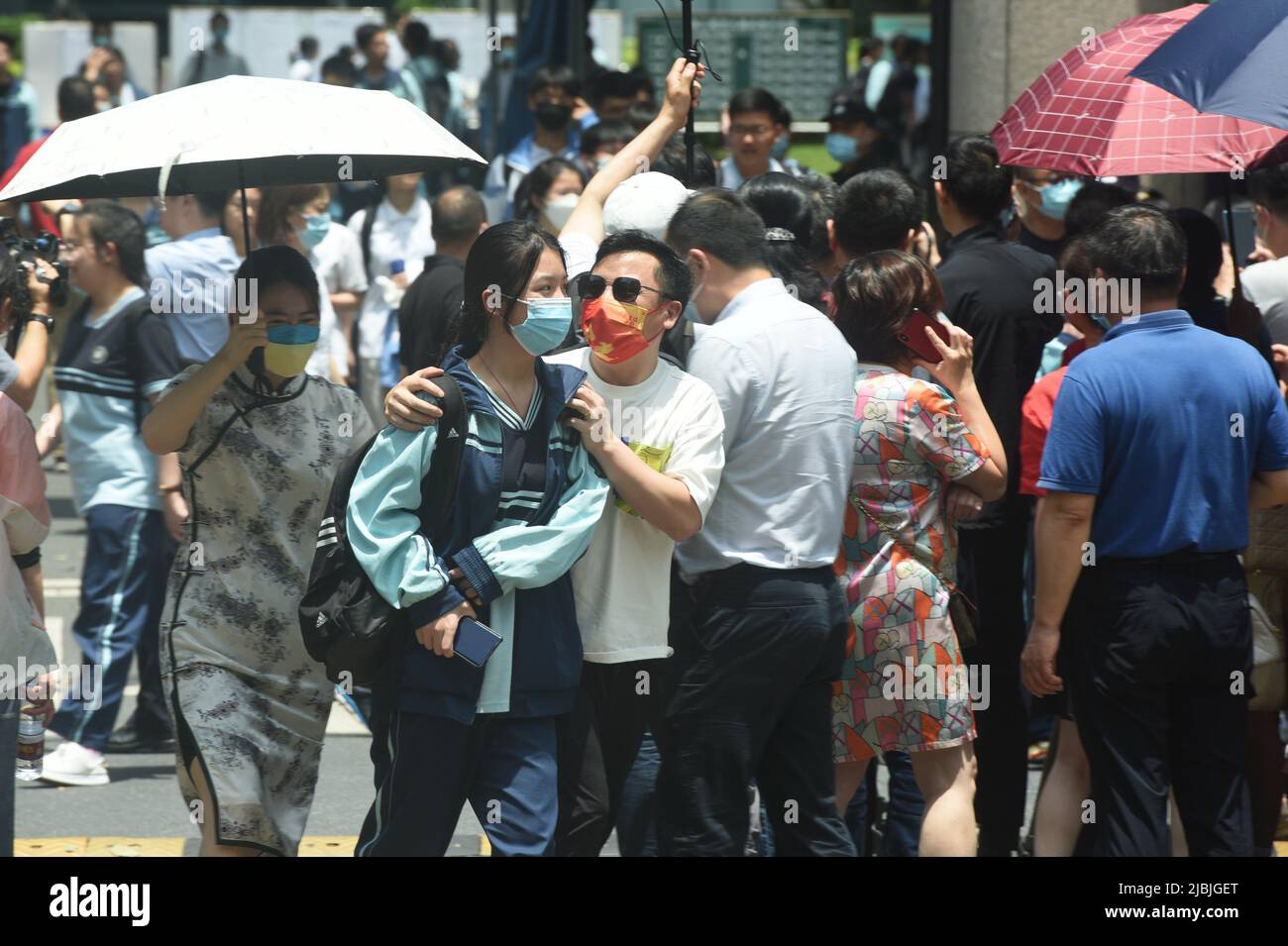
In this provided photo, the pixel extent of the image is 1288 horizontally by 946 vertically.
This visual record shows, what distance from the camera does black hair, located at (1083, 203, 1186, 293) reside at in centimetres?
460

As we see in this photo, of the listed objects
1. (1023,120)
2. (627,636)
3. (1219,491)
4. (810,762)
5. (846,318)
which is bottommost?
(810,762)

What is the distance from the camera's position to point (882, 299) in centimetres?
475

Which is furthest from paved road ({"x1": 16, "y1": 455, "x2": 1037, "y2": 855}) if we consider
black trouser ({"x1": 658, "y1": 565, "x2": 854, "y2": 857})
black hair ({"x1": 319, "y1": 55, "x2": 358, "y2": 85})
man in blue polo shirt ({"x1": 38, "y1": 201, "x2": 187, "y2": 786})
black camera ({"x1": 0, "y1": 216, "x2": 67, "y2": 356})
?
black hair ({"x1": 319, "y1": 55, "x2": 358, "y2": 85})

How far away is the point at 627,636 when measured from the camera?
4.32 meters

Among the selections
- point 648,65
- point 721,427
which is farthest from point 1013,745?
point 648,65

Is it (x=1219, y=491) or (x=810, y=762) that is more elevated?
(x=1219, y=491)

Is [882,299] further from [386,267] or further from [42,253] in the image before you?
[386,267]

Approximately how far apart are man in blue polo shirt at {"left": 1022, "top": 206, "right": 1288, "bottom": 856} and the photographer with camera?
260cm

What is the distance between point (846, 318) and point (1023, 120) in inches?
49.1

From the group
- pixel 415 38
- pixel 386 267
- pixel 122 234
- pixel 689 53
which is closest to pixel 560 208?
pixel 122 234

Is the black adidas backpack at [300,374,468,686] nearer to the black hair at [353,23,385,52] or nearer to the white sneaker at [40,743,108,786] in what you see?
the white sneaker at [40,743,108,786]
